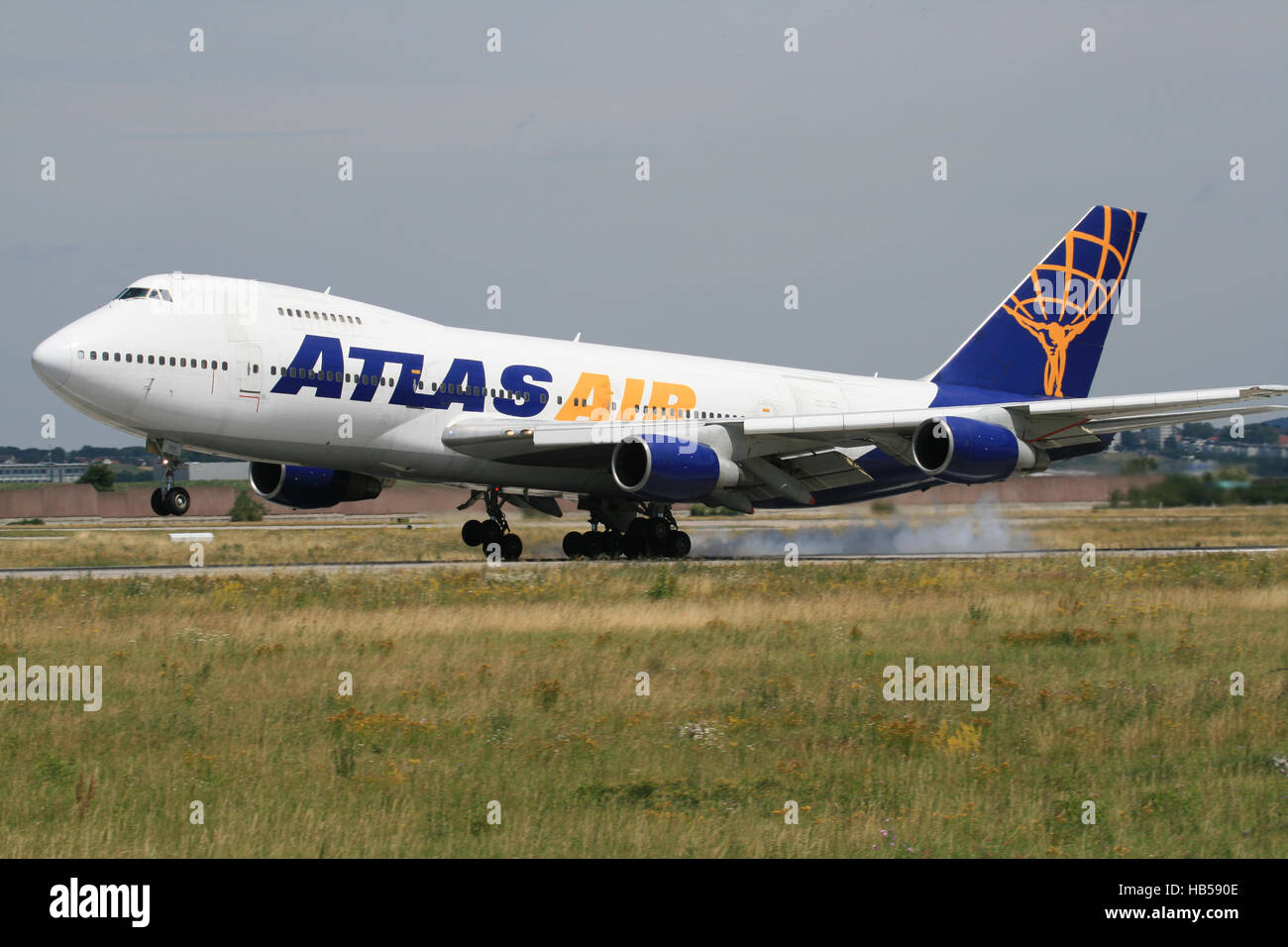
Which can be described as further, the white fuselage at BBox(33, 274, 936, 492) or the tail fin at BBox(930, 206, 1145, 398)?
the tail fin at BBox(930, 206, 1145, 398)

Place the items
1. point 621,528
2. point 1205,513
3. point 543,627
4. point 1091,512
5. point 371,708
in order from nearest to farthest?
point 371,708, point 543,627, point 621,528, point 1091,512, point 1205,513

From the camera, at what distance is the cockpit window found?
2412 centimetres

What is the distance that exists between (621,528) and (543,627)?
45.7 ft

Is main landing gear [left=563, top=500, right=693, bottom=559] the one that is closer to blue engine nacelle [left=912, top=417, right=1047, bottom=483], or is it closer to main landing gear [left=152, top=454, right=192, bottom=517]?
blue engine nacelle [left=912, top=417, right=1047, bottom=483]

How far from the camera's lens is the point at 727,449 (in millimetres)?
29188

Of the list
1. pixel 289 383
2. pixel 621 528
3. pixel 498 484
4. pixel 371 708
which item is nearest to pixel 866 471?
pixel 621 528

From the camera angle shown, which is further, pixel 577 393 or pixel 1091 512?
pixel 1091 512

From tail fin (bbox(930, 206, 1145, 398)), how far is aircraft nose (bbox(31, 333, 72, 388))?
22.1 m

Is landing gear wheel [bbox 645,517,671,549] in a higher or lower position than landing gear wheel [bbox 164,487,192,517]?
lower

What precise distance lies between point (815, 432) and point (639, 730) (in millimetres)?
17096

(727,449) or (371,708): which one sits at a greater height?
(727,449)

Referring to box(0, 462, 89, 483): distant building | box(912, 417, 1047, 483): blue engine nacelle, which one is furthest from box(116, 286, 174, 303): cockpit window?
box(0, 462, 89, 483): distant building
